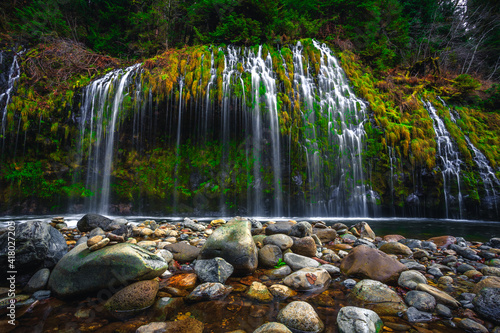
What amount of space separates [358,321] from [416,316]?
692mm

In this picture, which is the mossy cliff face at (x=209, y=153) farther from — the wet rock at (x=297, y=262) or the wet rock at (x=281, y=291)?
the wet rock at (x=281, y=291)

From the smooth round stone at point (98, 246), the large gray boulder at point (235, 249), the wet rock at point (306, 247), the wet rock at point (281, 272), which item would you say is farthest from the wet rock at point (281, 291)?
the smooth round stone at point (98, 246)

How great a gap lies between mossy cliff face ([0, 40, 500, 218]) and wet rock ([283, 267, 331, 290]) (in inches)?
267

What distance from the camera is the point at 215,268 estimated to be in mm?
2799

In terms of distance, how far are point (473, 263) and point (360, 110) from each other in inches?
335

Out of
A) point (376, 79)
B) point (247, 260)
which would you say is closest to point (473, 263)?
point (247, 260)

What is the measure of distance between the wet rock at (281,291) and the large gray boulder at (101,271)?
141 cm

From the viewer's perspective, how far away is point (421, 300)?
7.18ft

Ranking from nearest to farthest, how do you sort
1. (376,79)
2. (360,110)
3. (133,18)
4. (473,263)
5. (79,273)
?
1. (79,273)
2. (473,263)
3. (360,110)
4. (376,79)
5. (133,18)

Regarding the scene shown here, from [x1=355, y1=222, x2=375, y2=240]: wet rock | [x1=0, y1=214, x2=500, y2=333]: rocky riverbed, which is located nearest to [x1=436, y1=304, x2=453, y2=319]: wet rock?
[x1=0, y1=214, x2=500, y2=333]: rocky riverbed

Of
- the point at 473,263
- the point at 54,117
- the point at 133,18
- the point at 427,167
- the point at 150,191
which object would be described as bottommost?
the point at 473,263

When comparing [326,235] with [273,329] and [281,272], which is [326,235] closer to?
[281,272]

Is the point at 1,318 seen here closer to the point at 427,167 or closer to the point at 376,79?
the point at 427,167

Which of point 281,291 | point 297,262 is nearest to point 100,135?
point 297,262
